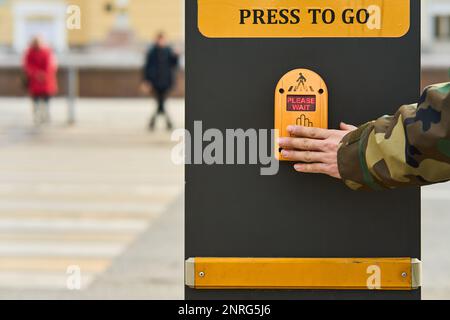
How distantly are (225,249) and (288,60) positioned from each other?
1.54 ft

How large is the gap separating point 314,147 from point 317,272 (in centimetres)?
30

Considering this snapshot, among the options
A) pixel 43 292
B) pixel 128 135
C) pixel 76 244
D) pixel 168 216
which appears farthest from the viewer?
pixel 128 135

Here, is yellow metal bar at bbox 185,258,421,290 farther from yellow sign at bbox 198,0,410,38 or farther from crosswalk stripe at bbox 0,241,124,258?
crosswalk stripe at bbox 0,241,124,258

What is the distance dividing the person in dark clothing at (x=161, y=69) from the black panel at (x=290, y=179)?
15790 millimetres

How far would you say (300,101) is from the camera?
2.31 meters

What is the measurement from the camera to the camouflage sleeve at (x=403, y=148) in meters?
2.04

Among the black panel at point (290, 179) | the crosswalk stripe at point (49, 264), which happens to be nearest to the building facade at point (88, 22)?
the crosswalk stripe at point (49, 264)

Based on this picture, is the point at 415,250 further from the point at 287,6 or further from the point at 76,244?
the point at 76,244

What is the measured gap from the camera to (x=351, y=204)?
2357 millimetres

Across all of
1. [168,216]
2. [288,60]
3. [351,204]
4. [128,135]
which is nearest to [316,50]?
[288,60]

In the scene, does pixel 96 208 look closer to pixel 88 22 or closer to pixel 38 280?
pixel 38 280

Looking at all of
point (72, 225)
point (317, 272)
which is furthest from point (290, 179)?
point (72, 225)

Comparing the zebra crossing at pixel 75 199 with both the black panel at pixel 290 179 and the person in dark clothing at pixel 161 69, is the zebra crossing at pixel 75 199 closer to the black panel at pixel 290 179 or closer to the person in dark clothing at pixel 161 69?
the person in dark clothing at pixel 161 69

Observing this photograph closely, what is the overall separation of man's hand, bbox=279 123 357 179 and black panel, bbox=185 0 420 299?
0.05 m
